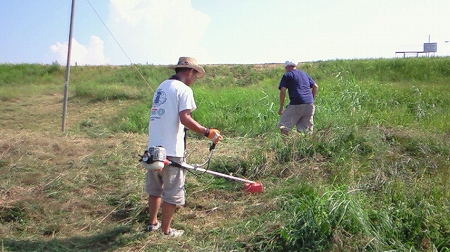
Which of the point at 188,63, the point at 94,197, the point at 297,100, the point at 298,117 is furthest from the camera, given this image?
the point at 298,117

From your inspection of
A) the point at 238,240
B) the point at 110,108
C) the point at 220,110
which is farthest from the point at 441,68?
the point at 238,240

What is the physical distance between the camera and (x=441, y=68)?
1705 cm

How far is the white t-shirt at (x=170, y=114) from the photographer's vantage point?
397cm

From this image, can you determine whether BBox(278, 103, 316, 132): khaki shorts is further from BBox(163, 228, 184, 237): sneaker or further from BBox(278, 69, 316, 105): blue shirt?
BBox(163, 228, 184, 237): sneaker

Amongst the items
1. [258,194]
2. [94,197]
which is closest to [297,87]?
[258,194]

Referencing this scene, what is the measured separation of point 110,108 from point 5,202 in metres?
7.81

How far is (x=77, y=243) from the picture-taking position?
167 inches

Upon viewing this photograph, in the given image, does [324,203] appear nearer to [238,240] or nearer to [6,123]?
[238,240]

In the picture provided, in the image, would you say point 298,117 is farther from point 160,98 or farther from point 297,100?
point 160,98

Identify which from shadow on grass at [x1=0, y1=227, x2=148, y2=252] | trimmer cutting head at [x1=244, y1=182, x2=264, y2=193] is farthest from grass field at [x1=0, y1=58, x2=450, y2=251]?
trimmer cutting head at [x1=244, y1=182, x2=264, y2=193]

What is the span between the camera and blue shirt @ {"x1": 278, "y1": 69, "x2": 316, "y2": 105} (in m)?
7.00

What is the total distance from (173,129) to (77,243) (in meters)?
1.36

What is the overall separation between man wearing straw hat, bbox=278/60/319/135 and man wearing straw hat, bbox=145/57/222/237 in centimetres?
306

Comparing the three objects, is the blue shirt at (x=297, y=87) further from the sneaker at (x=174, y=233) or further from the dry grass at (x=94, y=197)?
the sneaker at (x=174, y=233)
